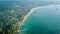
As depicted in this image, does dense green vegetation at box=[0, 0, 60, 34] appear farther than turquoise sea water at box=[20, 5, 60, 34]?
No

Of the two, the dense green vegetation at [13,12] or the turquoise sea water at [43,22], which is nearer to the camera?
the dense green vegetation at [13,12]

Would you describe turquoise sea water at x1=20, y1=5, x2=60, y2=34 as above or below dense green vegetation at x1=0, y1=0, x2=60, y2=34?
below

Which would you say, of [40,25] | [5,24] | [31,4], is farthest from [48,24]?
[5,24]

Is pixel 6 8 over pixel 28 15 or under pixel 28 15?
over

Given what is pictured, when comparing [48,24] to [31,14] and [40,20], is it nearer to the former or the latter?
[40,20]

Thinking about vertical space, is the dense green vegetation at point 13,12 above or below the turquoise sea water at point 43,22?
above

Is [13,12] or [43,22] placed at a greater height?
[13,12]

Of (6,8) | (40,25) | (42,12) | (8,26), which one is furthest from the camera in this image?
(42,12)

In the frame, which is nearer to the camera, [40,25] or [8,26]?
[8,26]
